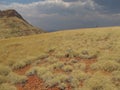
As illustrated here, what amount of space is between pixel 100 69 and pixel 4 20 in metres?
172

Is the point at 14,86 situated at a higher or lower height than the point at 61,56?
lower

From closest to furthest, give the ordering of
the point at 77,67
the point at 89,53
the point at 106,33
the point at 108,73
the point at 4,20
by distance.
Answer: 1. the point at 108,73
2. the point at 77,67
3. the point at 89,53
4. the point at 106,33
5. the point at 4,20

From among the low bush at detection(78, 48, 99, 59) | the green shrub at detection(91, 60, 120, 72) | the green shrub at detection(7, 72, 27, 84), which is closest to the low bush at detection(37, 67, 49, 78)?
the green shrub at detection(7, 72, 27, 84)

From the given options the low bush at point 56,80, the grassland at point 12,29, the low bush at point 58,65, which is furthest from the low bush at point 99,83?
the grassland at point 12,29

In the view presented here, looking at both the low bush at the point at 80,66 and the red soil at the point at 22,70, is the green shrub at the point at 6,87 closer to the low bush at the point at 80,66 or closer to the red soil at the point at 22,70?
the red soil at the point at 22,70

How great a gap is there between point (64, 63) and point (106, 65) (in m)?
4.96

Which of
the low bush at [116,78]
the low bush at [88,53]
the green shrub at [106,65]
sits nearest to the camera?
the low bush at [116,78]

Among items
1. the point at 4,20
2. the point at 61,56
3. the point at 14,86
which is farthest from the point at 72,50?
the point at 4,20

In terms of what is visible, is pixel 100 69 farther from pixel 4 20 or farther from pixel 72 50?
pixel 4 20

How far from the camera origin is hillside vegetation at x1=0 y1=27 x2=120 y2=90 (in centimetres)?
2275

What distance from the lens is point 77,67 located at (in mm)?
25859

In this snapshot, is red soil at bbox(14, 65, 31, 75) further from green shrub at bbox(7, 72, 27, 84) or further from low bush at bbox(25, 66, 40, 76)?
green shrub at bbox(7, 72, 27, 84)

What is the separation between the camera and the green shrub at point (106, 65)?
80.0 feet

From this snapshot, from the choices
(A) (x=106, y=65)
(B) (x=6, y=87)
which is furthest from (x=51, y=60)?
(B) (x=6, y=87)
